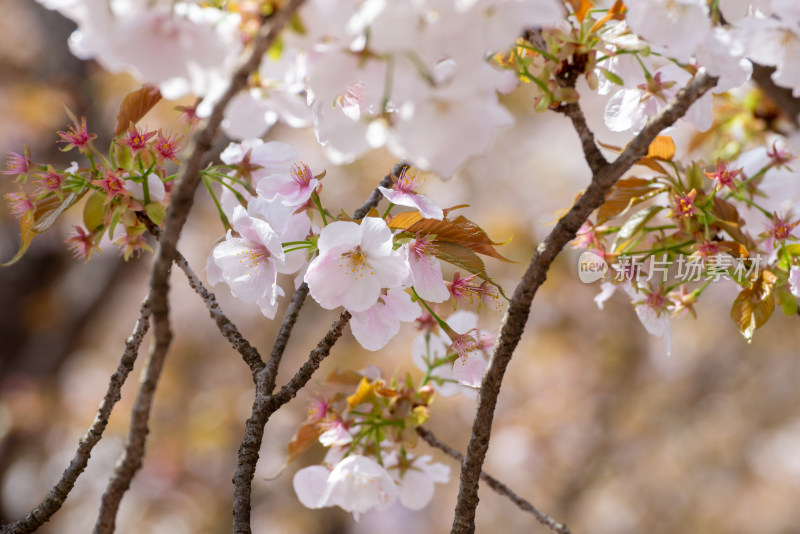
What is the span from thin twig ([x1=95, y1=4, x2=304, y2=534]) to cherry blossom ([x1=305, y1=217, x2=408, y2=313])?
17 cm

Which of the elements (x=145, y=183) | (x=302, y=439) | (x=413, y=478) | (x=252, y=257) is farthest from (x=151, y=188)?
(x=413, y=478)

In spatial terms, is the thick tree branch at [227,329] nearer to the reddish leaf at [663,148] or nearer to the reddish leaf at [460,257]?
the reddish leaf at [460,257]

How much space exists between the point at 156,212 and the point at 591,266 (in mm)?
491

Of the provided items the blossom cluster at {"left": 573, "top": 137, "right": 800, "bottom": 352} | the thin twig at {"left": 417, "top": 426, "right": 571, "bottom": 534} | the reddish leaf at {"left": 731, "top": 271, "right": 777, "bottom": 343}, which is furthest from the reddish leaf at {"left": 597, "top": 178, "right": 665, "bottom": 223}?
the thin twig at {"left": 417, "top": 426, "right": 571, "bottom": 534}

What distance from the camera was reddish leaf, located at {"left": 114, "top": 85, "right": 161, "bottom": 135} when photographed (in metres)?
0.69

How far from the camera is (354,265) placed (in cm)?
65

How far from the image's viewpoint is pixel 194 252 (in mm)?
5480

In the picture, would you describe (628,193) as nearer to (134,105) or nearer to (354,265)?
(354,265)

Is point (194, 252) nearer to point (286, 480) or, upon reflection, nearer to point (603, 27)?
point (286, 480)

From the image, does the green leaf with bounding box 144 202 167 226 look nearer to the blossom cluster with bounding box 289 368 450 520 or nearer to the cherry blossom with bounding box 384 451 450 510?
the blossom cluster with bounding box 289 368 450 520

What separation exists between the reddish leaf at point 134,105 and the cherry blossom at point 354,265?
237mm

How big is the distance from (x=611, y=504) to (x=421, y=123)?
20.3 ft

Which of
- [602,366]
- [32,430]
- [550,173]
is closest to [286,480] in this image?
[32,430]

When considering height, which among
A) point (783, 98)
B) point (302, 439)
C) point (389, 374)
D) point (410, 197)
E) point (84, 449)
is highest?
point (389, 374)
